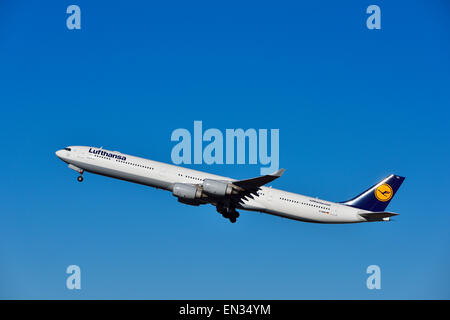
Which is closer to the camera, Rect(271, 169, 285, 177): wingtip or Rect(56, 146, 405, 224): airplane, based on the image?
Rect(271, 169, 285, 177): wingtip

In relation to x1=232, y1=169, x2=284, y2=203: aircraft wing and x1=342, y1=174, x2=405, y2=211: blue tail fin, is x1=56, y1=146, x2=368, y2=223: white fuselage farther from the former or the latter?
x1=342, y1=174, x2=405, y2=211: blue tail fin

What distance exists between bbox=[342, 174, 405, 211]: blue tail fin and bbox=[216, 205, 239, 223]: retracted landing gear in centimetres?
1199

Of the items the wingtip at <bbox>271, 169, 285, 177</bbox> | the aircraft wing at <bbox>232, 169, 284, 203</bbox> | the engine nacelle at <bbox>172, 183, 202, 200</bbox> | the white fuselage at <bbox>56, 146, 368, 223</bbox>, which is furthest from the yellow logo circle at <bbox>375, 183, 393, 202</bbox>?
the engine nacelle at <bbox>172, 183, 202, 200</bbox>

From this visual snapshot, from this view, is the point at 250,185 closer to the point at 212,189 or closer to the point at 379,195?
the point at 212,189

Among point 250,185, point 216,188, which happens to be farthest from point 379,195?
point 216,188

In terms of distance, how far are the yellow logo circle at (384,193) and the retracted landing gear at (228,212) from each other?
15552 millimetres

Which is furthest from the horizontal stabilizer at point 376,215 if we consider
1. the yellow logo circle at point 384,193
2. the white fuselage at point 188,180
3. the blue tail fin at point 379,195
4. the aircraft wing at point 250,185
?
the aircraft wing at point 250,185

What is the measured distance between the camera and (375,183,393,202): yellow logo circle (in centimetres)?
5988

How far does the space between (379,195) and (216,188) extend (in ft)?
61.7
